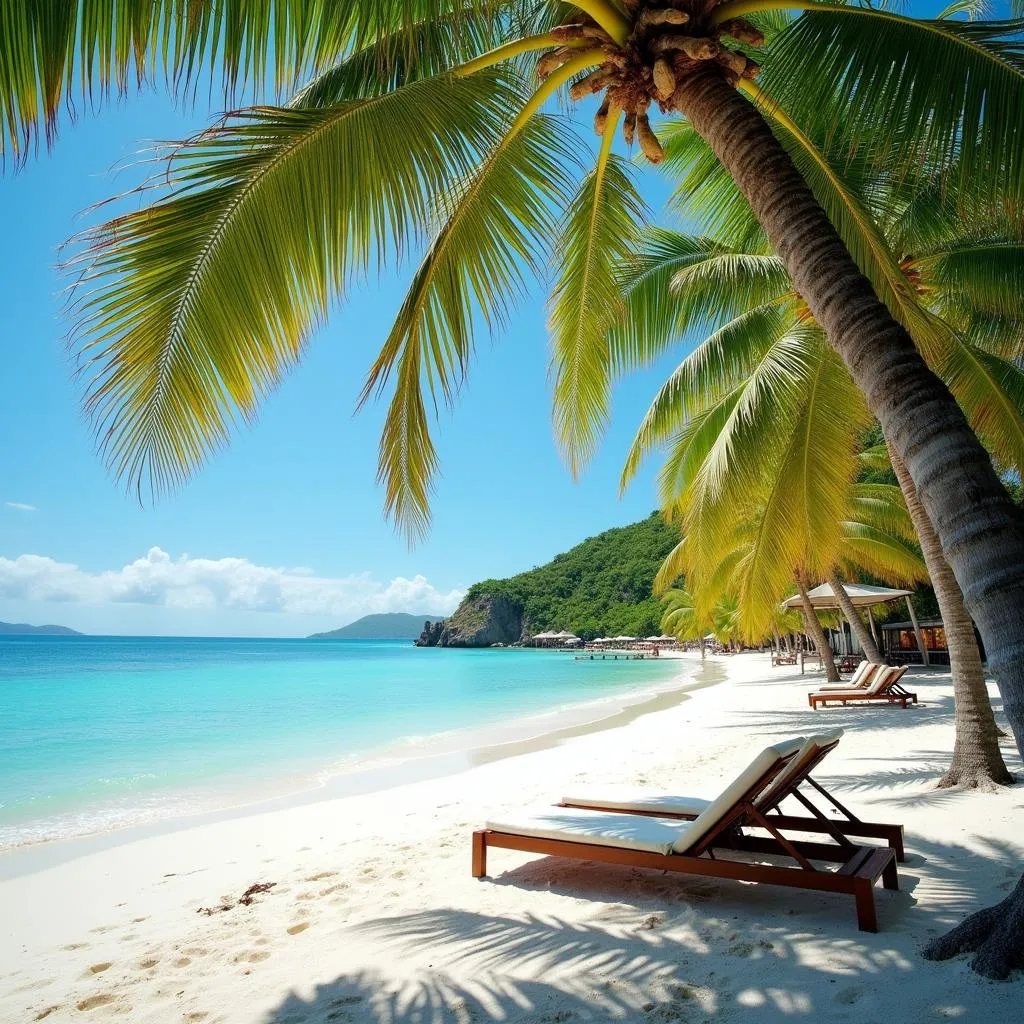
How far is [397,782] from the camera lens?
8.62 m

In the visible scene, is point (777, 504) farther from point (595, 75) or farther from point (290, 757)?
point (290, 757)

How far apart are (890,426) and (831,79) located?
215 centimetres

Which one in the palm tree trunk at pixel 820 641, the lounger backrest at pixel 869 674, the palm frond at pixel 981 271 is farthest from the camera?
the palm tree trunk at pixel 820 641

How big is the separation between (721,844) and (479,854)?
130cm

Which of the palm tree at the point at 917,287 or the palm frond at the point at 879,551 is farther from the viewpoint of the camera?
the palm frond at the point at 879,551

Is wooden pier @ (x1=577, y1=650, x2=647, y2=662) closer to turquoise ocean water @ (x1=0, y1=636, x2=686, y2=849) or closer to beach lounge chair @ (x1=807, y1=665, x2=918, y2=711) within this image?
turquoise ocean water @ (x1=0, y1=636, x2=686, y2=849)

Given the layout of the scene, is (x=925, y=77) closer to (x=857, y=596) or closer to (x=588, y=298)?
(x=588, y=298)

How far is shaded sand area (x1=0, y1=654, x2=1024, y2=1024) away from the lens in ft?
8.29

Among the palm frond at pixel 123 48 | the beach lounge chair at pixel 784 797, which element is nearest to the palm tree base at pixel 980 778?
the beach lounge chair at pixel 784 797

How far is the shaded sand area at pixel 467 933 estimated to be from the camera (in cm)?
253

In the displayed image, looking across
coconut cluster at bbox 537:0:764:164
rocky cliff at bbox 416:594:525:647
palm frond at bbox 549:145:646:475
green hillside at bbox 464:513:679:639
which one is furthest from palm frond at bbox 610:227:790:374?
rocky cliff at bbox 416:594:525:647

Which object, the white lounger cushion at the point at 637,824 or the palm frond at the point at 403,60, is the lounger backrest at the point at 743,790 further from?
the palm frond at the point at 403,60

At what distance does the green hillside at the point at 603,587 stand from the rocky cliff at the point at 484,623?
1.63 m

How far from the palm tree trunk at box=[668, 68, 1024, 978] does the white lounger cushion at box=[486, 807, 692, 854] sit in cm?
121
